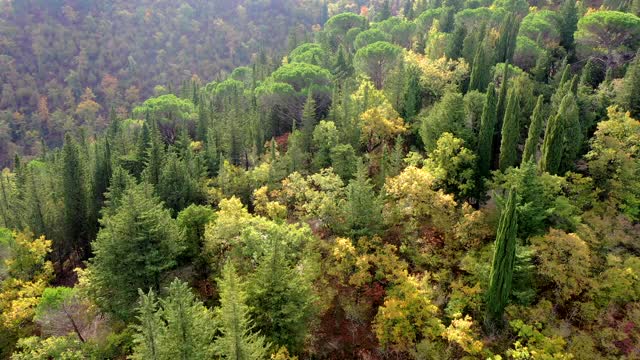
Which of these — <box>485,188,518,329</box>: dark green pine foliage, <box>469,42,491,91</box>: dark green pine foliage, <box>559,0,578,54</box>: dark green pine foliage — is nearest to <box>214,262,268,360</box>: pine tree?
<box>485,188,518,329</box>: dark green pine foliage

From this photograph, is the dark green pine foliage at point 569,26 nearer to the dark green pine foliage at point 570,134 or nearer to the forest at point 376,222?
the forest at point 376,222

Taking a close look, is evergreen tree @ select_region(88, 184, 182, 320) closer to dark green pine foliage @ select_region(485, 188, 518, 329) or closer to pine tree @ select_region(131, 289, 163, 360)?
pine tree @ select_region(131, 289, 163, 360)

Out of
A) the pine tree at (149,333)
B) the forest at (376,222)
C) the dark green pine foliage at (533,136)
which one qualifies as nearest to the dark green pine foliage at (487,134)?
the forest at (376,222)

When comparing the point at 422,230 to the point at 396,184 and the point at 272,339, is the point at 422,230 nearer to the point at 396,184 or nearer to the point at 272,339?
the point at 396,184

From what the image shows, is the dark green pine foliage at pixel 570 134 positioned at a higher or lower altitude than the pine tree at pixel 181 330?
higher

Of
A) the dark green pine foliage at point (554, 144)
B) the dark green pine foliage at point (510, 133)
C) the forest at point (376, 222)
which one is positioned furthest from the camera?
the dark green pine foliage at point (510, 133)

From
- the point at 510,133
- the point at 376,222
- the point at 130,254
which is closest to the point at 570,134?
the point at 510,133
